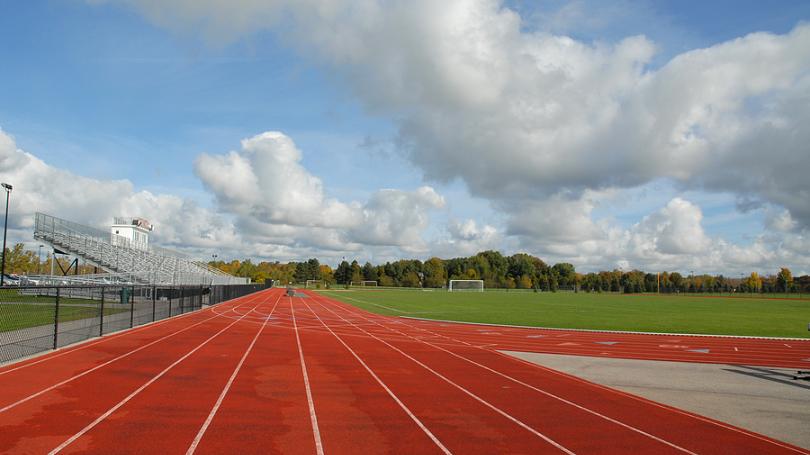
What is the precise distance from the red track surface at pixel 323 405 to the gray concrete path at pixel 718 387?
76 centimetres

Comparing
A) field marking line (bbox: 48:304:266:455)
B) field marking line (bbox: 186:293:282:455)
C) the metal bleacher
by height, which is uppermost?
the metal bleacher

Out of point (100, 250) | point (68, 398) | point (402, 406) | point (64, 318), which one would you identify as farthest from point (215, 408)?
point (100, 250)

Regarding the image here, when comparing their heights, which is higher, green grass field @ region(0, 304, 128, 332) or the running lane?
green grass field @ region(0, 304, 128, 332)

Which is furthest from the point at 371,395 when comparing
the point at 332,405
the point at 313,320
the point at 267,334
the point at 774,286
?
the point at 774,286

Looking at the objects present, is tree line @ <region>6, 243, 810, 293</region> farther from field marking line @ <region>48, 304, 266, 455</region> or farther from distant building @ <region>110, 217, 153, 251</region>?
field marking line @ <region>48, 304, 266, 455</region>

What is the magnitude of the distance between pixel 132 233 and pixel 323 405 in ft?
273

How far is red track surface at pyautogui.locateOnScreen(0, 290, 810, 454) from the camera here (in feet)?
27.8

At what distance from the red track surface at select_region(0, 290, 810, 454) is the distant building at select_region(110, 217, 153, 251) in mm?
41535

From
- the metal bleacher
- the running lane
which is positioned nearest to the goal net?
the metal bleacher

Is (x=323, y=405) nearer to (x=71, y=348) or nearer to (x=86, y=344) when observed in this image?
(x=71, y=348)

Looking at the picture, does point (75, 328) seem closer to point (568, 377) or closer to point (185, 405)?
point (185, 405)

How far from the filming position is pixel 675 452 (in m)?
8.57

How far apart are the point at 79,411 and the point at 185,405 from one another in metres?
1.70

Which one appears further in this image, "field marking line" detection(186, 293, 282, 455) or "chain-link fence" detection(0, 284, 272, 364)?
"chain-link fence" detection(0, 284, 272, 364)
